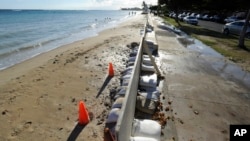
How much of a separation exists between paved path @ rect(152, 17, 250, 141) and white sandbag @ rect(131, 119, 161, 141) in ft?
0.83

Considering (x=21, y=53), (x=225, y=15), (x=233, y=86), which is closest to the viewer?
(x=233, y=86)

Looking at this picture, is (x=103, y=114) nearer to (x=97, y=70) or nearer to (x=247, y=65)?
(x=97, y=70)

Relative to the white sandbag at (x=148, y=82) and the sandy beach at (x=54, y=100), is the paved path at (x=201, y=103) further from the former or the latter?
the sandy beach at (x=54, y=100)

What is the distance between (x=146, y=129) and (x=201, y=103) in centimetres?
253

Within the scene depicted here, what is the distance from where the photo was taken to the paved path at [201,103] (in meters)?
5.11

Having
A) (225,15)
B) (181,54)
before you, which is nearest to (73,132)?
(181,54)

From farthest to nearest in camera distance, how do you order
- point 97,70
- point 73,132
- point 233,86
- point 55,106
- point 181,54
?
point 181,54, point 97,70, point 233,86, point 55,106, point 73,132

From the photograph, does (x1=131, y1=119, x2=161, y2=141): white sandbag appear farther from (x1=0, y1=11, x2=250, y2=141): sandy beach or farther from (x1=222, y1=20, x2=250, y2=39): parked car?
(x1=222, y1=20, x2=250, y2=39): parked car

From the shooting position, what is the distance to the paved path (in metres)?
5.11

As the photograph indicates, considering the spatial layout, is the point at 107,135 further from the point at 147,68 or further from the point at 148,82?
the point at 147,68

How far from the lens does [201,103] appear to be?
258 inches

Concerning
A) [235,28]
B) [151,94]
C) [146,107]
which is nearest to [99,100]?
[151,94]

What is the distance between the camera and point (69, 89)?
25.8 feet

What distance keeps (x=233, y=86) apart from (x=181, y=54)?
5.29 metres
